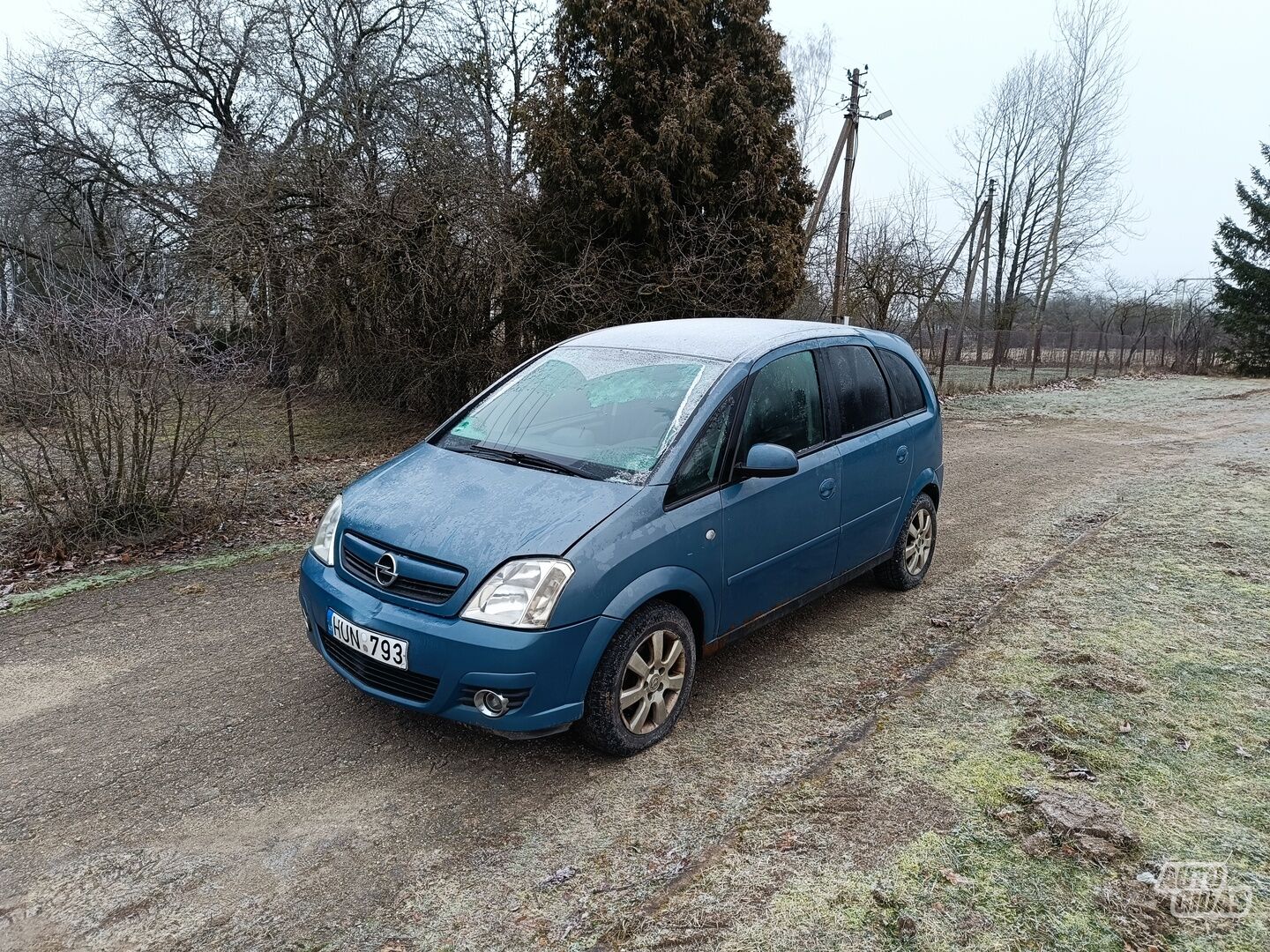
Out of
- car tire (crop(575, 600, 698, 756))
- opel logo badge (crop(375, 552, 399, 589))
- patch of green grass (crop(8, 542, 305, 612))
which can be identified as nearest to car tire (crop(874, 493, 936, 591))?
car tire (crop(575, 600, 698, 756))

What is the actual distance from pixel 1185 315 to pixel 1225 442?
27087 millimetres

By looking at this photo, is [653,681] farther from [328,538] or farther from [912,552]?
[912,552]

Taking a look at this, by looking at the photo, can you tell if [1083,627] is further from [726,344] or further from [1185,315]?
[1185,315]

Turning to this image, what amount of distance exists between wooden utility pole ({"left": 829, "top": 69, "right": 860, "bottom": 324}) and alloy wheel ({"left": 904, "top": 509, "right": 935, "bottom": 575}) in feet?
40.1

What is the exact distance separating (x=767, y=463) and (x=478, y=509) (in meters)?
1.27

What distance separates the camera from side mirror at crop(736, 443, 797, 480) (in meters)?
3.56

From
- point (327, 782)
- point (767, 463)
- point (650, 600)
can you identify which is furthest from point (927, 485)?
point (327, 782)

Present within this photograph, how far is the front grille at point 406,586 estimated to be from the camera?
303 cm

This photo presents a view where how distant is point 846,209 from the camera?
57.3ft

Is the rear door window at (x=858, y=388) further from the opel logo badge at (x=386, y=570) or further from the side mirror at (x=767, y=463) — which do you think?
the opel logo badge at (x=386, y=570)

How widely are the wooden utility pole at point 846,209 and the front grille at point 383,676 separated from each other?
15153 millimetres

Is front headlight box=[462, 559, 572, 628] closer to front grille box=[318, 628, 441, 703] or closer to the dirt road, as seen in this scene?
front grille box=[318, 628, 441, 703]

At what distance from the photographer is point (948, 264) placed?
65.8 feet

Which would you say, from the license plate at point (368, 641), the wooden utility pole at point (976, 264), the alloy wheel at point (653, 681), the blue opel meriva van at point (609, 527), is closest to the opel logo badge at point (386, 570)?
the blue opel meriva van at point (609, 527)
